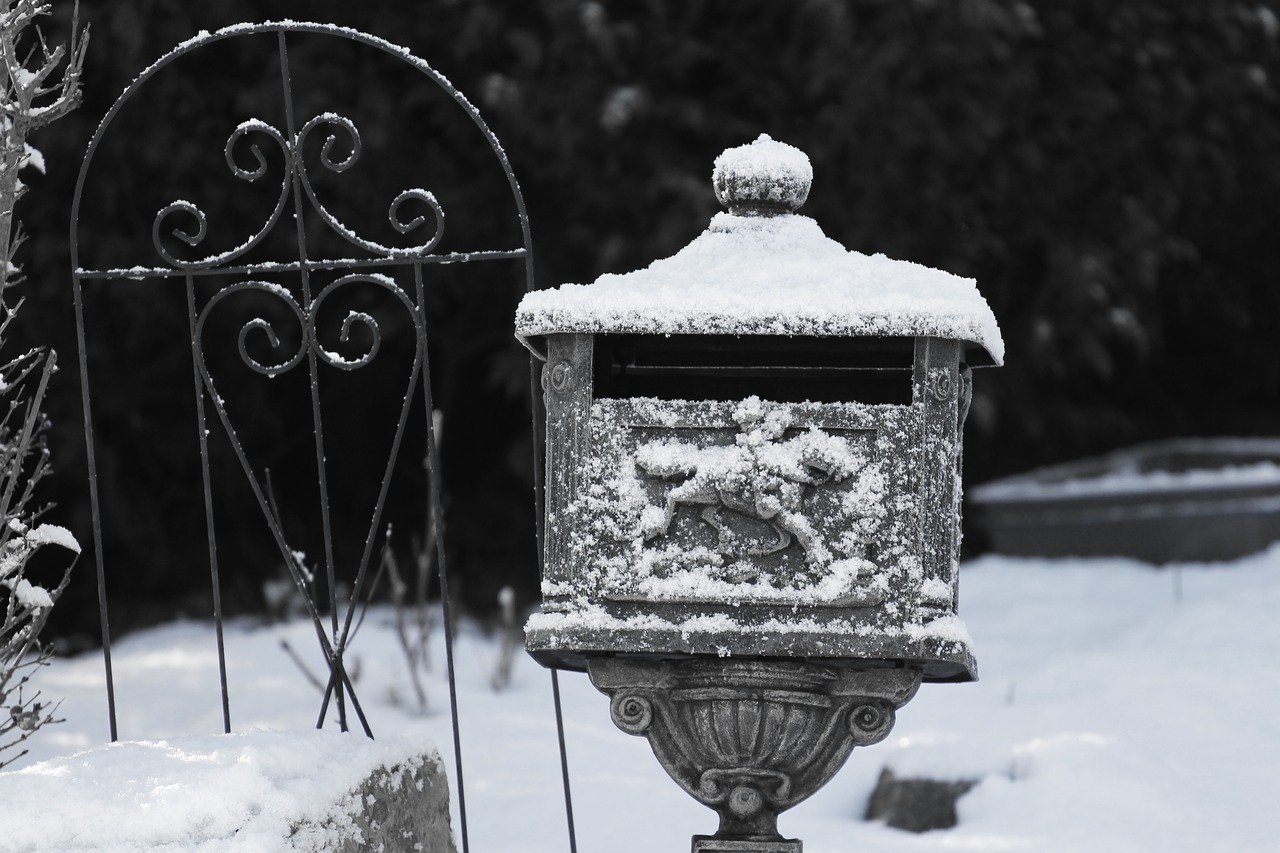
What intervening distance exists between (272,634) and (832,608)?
11.0 feet

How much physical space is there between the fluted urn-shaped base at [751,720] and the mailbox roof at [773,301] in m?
0.50

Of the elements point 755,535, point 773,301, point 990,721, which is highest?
point 773,301

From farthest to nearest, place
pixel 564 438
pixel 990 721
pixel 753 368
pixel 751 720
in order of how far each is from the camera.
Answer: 1. pixel 990 721
2. pixel 753 368
3. pixel 751 720
4. pixel 564 438

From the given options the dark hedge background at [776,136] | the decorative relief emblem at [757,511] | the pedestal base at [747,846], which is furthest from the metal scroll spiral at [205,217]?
the dark hedge background at [776,136]

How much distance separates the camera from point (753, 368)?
2539 mm

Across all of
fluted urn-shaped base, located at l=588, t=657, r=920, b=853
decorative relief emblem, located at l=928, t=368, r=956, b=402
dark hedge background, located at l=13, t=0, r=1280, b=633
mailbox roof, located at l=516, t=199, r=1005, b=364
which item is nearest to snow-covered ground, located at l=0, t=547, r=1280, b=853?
dark hedge background, located at l=13, t=0, r=1280, b=633

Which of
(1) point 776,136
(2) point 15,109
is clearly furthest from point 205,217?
(1) point 776,136

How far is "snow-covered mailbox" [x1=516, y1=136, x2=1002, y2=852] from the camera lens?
2.26 meters

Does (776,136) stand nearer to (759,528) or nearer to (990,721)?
(990,721)

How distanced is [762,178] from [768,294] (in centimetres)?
28

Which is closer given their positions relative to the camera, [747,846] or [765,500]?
[765,500]

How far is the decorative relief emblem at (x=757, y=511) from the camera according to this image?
2258 mm

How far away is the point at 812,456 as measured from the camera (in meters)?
2.26

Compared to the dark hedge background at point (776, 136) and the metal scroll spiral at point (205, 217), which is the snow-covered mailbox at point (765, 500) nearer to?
the metal scroll spiral at point (205, 217)
